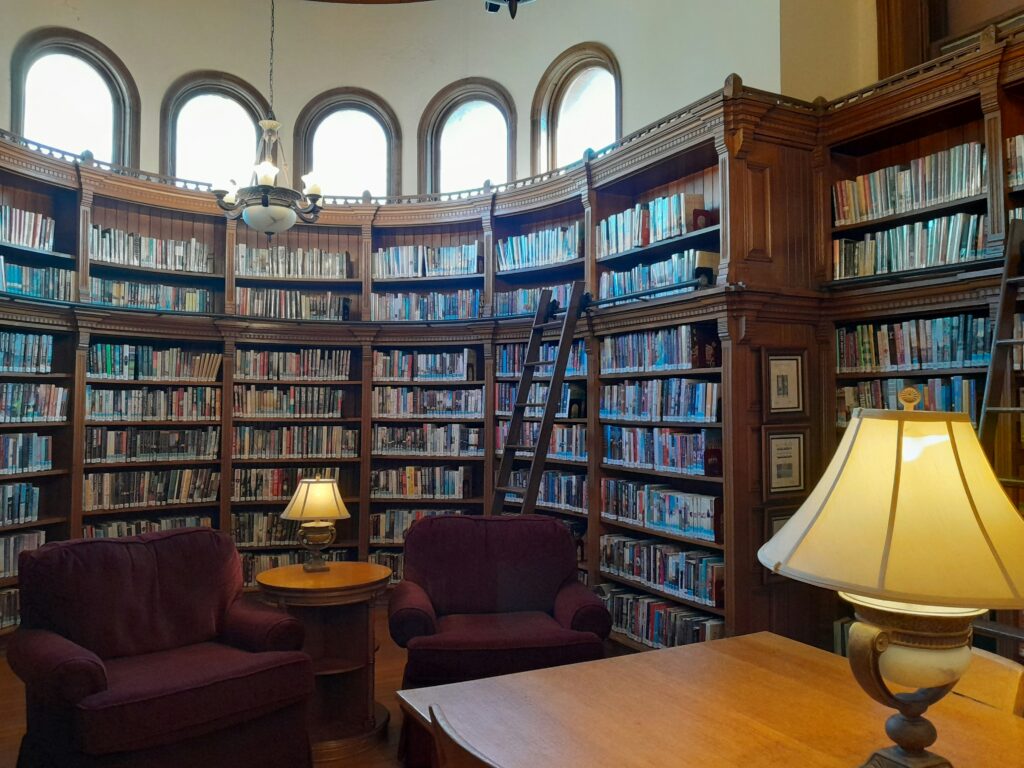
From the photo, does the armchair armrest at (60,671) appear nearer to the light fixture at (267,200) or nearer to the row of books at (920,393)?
the light fixture at (267,200)

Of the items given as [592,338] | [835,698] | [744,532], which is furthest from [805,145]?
[835,698]

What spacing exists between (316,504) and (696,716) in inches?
102

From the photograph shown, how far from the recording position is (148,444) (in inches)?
232

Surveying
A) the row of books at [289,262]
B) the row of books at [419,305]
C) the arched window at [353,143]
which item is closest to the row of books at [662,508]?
the row of books at [419,305]

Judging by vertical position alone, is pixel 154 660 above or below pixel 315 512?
below

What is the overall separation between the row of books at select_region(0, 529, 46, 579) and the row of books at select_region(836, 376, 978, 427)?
501 centimetres

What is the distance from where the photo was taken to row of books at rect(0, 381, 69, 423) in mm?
5113

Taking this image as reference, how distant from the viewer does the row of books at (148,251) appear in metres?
5.70

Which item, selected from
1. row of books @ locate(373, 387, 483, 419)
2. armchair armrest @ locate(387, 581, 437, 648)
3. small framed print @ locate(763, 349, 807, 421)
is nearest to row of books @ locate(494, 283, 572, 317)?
row of books @ locate(373, 387, 483, 419)

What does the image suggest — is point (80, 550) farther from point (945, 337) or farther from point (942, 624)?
point (945, 337)

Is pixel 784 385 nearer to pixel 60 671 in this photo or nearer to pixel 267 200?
pixel 267 200

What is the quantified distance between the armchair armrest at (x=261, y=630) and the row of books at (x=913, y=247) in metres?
3.35

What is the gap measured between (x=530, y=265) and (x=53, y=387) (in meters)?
3.47

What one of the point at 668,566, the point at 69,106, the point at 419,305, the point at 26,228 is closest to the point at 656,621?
the point at 668,566
